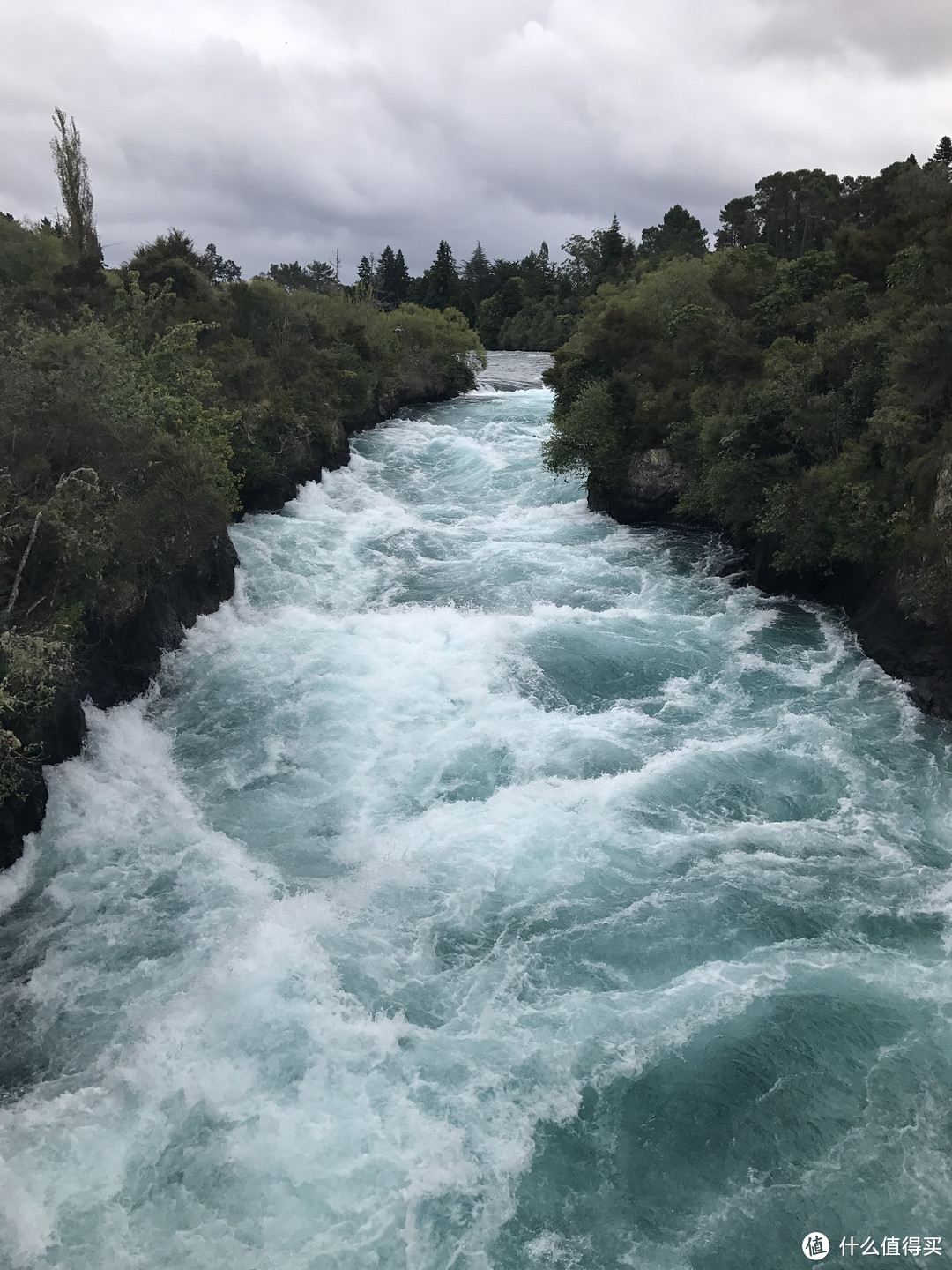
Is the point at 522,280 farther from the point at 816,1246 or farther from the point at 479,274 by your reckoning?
→ the point at 816,1246

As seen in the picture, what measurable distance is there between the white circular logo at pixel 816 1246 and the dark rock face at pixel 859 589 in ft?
38.1

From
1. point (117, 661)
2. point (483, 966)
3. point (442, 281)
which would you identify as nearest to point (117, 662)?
point (117, 661)

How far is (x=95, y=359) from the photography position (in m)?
17.8

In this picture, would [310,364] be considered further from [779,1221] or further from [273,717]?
[779,1221]

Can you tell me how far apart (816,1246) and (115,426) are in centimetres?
1736

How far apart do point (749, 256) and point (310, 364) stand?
19317 mm

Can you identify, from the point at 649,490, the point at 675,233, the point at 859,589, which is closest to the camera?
the point at 859,589

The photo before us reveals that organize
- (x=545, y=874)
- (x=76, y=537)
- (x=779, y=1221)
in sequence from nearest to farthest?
(x=779, y=1221) < (x=545, y=874) < (x=76, y=537)

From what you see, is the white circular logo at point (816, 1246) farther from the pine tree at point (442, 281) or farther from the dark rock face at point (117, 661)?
the pine tree at point (442, 281)

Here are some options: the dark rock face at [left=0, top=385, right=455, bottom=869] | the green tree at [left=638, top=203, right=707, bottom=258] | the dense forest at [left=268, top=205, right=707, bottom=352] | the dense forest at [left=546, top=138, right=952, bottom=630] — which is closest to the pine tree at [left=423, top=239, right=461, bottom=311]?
the dense forest at [left=268, top=205, right=707, bottom=352]

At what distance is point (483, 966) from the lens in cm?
1166

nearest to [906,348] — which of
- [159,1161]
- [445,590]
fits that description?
[445,590]

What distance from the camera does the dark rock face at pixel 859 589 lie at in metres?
18.0

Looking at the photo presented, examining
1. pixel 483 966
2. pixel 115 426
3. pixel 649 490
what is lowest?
pixel 483 966
